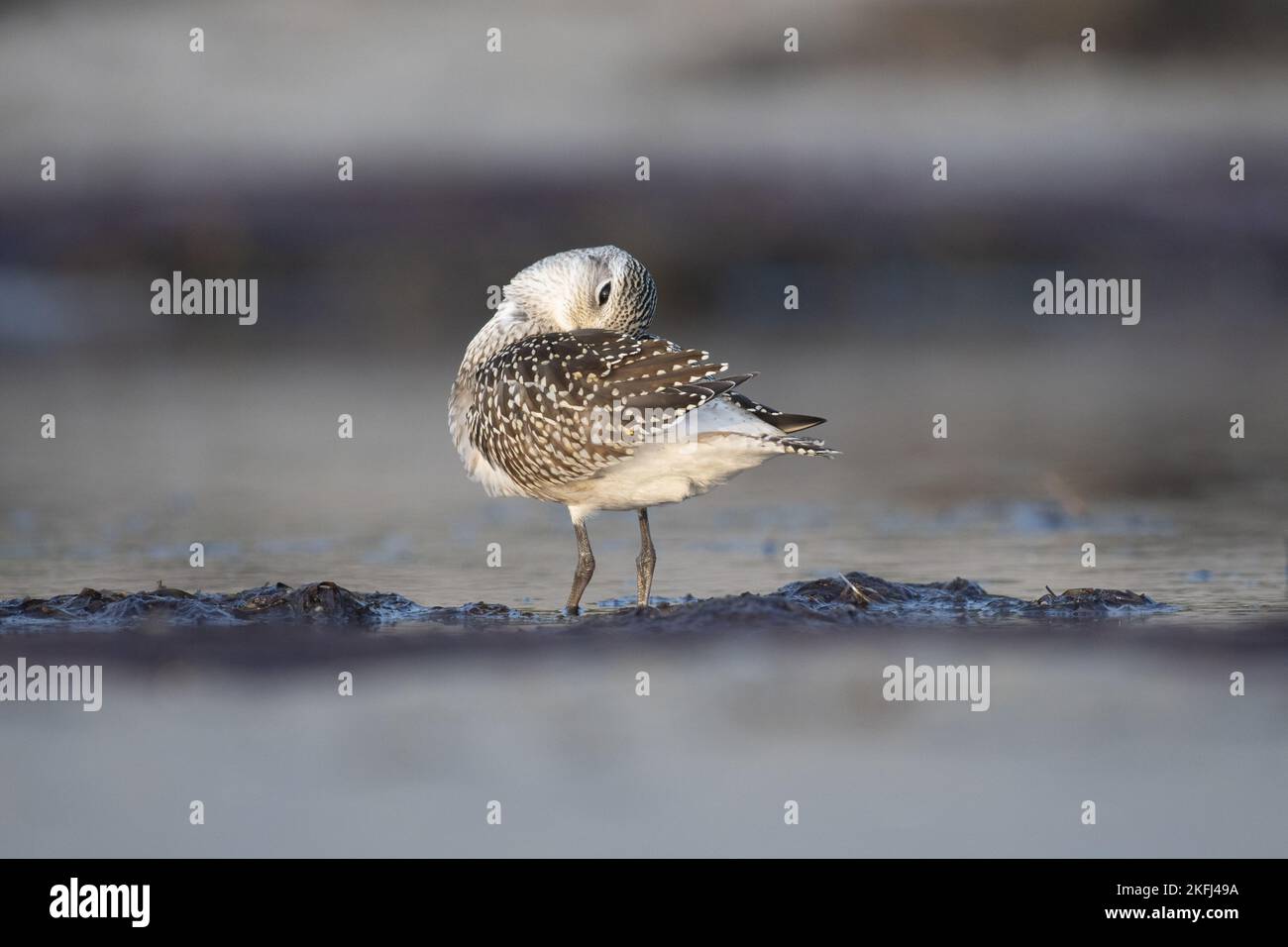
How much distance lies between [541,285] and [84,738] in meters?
3.57

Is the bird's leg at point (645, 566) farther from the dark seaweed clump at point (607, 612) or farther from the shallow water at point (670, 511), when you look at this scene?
the shallow water at point (670, 511)

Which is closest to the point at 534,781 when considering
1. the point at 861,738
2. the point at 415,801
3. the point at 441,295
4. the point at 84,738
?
the point at 415,801

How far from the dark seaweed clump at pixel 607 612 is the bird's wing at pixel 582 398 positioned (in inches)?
32.5

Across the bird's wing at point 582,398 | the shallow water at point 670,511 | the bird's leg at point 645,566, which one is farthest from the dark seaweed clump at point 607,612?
the bird's wing at point 582,398

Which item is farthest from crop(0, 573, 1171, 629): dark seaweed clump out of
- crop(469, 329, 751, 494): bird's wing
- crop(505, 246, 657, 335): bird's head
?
crop(505, 246, 657, 335): bird's head

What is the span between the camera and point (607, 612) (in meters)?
8.86

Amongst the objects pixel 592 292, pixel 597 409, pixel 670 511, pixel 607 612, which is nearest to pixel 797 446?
pixel 597 409

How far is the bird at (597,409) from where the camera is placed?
8117 millimetres

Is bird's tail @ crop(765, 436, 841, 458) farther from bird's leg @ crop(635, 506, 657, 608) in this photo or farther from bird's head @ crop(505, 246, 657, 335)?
bird's head @ crop(505, 246, 657, 335)

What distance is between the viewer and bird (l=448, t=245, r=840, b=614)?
812cm

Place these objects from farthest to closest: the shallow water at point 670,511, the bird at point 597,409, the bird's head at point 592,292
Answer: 1. the shallow water at point 670,511
2. the bird's head at point 592,292
3. the bird at point 597,409

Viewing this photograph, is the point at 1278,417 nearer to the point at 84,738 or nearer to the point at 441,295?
the point at 84,738

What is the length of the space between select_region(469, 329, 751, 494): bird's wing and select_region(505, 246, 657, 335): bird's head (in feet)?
1.50

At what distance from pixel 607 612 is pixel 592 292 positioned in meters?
1.75
